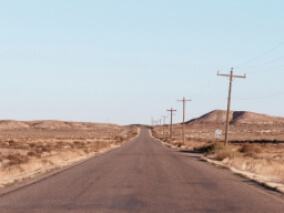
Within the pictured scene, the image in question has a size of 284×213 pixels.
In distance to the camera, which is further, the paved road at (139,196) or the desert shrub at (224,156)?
the desert shrub at (224,156)

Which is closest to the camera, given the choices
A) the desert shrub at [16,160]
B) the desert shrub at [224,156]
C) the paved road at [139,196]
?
the paved road at [139,196]

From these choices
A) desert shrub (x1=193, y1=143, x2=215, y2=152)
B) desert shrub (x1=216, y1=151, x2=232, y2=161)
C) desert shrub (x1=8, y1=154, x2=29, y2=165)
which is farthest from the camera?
desert shrub (x1=193, y1=143, x2=215, y2=152)

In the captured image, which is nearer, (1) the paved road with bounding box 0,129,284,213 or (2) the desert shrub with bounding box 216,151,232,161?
(1) the paved road with bounding box 0,129,284,213

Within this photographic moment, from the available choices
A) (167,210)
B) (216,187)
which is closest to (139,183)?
(216,187)

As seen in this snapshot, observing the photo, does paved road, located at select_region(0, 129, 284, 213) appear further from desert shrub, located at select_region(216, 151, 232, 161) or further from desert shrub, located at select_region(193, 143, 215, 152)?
desert shrub, located at select_region(193, 143, 215, 152)

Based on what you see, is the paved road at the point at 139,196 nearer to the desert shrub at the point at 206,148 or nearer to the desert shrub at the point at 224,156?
the desert shrub at the point at 224,156

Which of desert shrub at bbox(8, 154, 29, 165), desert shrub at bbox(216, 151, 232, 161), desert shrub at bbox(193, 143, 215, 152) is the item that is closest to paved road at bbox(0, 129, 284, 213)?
desert shrub at bbox(8, 154, 29, 165)

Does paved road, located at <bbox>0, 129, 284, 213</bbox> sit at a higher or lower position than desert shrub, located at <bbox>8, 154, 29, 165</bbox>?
higher

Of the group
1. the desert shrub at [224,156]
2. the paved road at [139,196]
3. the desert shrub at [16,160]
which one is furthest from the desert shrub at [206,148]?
the paved road at [139,196]

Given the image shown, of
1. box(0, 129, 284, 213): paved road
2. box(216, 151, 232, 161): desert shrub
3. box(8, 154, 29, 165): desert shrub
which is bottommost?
box(8, 154, 29, 165): desert shrub

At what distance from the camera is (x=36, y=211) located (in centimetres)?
1055

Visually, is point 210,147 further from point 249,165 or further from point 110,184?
point 110,184

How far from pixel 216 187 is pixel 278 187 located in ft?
6.85

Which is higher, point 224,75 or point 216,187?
point 224,75
